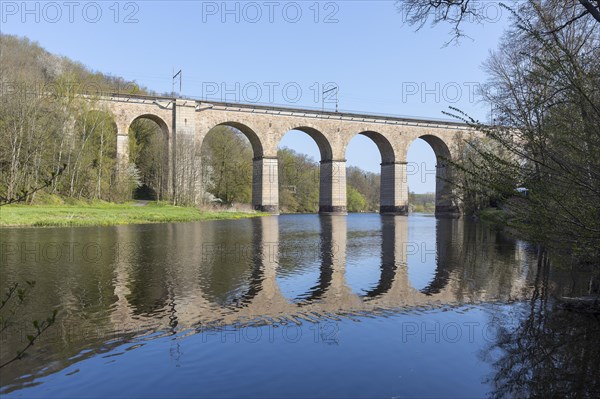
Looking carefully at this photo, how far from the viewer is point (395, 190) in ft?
150

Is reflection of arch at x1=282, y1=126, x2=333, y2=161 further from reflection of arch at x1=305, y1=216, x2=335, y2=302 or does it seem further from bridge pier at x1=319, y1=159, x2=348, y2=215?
reflection of arch at x1=305, y1=216, x2=335, y2=302

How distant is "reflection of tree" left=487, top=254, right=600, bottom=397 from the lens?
3922 millimetres

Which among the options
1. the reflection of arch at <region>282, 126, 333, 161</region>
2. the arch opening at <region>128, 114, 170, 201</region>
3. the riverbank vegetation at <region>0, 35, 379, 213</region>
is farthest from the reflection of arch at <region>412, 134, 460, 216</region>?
the arch opening at <region>128, 114, 170, 201</region>

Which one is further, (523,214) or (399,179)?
(399,179)

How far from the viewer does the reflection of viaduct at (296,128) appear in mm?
36625

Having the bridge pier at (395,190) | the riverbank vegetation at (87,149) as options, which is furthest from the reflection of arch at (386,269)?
the bridge pier at (395,190)

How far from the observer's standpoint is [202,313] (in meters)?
5.96

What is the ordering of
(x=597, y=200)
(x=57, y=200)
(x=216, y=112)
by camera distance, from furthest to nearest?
(x=216, y=112) < (x=57, y=200) < (x=597, y=200)

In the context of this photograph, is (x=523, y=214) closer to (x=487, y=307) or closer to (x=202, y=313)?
(x=487, y=307)

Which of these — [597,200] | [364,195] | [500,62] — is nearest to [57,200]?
[500,62]

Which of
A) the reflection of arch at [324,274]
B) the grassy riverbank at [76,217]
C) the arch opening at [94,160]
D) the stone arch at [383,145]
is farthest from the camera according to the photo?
the stone arch at [383,145]

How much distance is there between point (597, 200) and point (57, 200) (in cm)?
2895

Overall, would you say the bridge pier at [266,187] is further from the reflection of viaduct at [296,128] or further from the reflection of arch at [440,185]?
the reflection of arch at [440,185]

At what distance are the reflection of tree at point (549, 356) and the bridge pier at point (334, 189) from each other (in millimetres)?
36909
